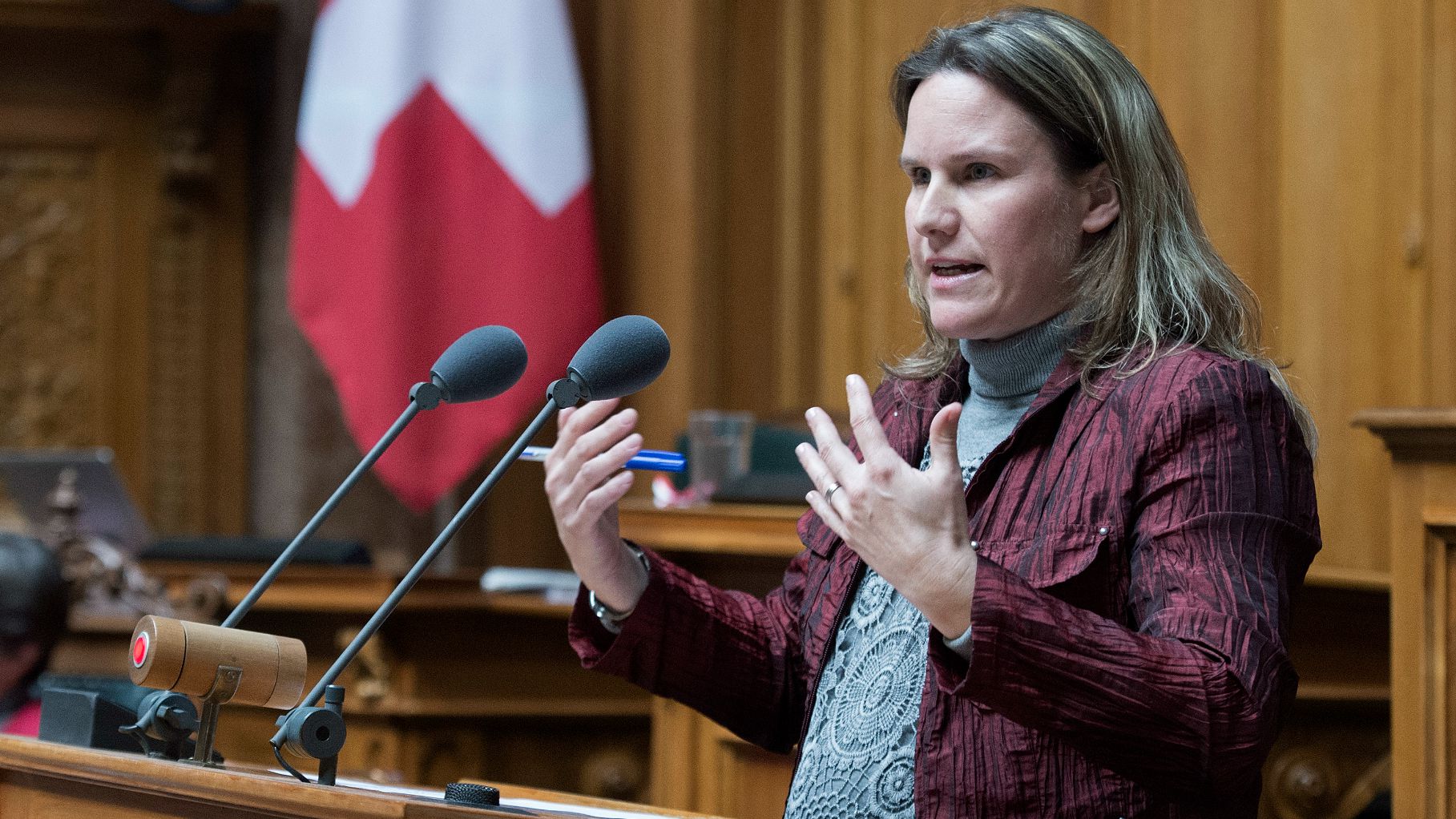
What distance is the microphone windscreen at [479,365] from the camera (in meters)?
1.62

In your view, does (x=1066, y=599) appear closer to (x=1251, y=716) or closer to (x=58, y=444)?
(x=1251, y=716)

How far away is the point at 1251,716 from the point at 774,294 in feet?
11.1

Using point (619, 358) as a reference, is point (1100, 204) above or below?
above

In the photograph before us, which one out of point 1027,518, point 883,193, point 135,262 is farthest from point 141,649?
→ point 135,262

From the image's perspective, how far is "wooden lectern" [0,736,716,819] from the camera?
1.22 m

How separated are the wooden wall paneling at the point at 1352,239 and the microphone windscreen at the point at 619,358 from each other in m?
1.91

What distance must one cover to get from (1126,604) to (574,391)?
1.74ft

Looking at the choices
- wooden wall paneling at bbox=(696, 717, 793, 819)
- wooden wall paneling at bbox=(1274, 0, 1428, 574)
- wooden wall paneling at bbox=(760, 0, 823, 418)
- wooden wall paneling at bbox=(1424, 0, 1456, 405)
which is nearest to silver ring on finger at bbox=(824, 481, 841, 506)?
wooden wall paneling at bbox=(696, 717, 793, 819)

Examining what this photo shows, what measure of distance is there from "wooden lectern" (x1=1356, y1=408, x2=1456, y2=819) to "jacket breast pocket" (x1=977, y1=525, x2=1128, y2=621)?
32.5 inches

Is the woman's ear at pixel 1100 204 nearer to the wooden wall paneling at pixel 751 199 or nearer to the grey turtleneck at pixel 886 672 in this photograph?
the grey turtleneck at pixel 886 672

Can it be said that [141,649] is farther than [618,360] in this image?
No

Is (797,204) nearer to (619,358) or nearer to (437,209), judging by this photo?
(437,209)

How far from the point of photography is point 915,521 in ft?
4.17

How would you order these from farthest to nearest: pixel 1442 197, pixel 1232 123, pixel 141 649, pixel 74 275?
pixel 74 275 → pixel 1232 123 → pixel 1442 197 → pixel 141 649
